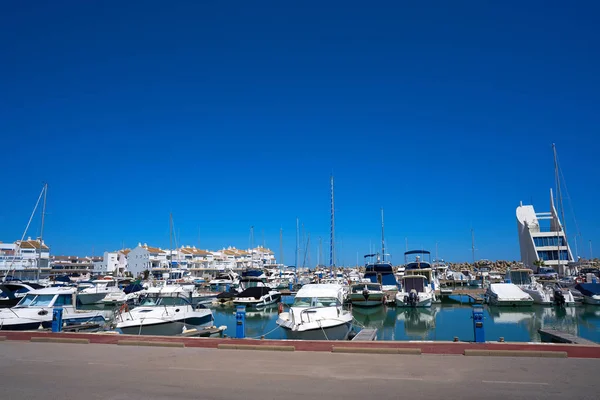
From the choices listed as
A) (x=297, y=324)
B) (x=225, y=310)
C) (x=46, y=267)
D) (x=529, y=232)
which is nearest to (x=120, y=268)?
(x=46, y=267)

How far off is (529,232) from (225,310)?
215 feet

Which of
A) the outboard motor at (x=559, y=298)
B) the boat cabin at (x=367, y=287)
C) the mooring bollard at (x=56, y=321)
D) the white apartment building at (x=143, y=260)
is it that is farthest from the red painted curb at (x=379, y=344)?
the white apartment building at (x=143, y=260)

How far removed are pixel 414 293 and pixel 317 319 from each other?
2234 cm

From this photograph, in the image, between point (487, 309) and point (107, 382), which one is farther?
point (487, 309)

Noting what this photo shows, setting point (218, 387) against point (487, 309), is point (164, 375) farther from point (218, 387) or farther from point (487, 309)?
point (487, 309)

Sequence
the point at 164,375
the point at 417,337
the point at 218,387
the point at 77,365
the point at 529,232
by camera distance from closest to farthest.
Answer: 1. the point at 218,387
2. the point at 164,375
3. the point at 77,365
4. the point at 417,337
5. the point at 529,232

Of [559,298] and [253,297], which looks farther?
[253,297]

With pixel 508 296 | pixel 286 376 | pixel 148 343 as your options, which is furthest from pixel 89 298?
pixel 286 376

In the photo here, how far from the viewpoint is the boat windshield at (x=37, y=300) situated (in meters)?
27.5

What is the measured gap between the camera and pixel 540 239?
85.6 meters

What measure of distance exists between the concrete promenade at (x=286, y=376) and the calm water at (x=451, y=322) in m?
13.5

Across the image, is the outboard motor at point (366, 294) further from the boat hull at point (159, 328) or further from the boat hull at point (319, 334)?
the boat hull at point (159, 328)

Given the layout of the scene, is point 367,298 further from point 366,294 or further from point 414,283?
point 414,283

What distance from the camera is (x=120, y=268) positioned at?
119812mm
